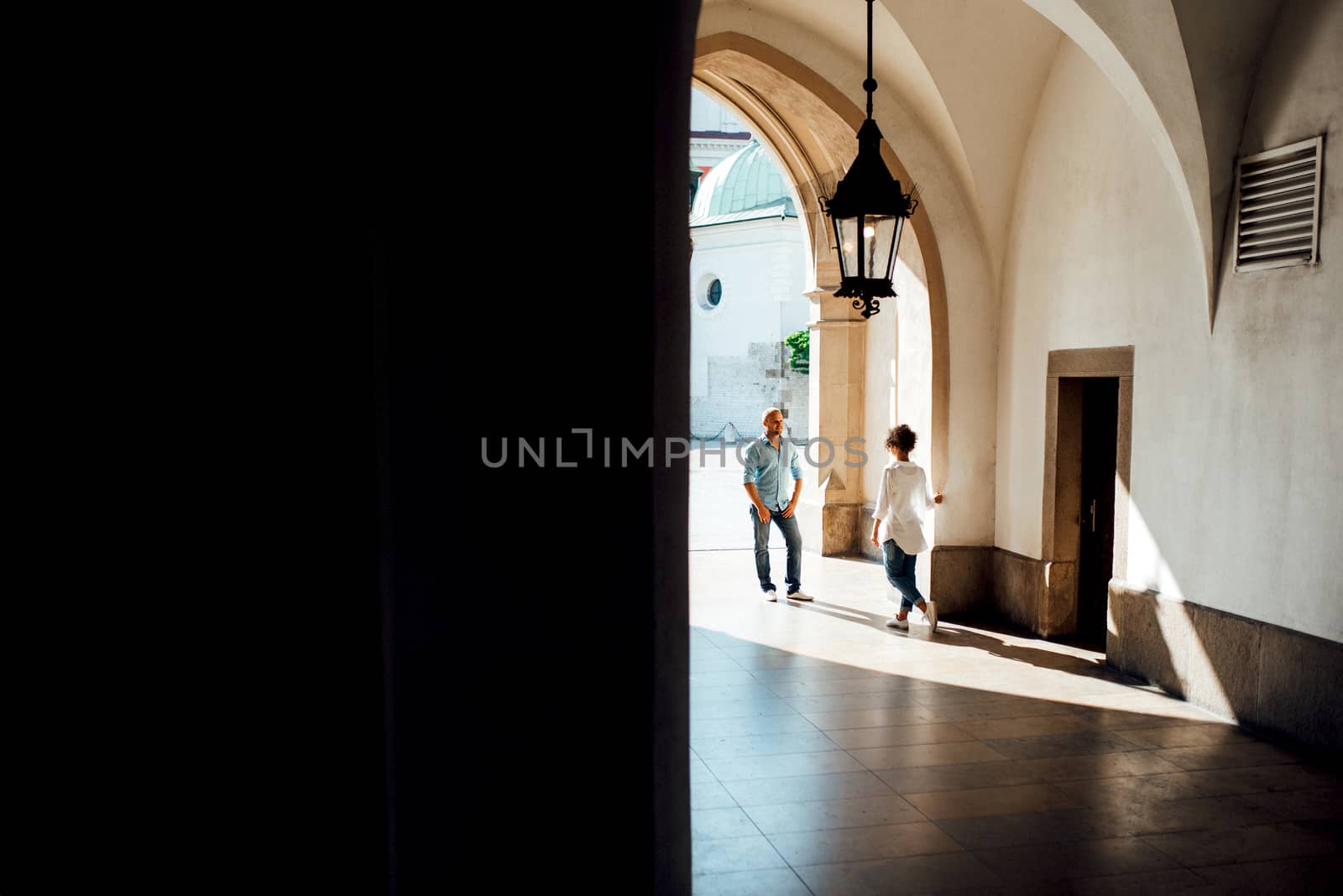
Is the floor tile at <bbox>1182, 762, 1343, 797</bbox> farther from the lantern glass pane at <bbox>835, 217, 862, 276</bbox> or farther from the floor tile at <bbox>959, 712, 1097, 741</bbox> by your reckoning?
the lantern glass pane at <bbox>835, 217, 862, 276</bbox>

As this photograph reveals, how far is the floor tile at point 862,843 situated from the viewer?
4.37 m

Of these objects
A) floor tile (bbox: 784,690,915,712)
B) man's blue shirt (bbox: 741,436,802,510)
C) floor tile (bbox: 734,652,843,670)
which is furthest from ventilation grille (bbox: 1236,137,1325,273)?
man's blue shirt (bbox: 741,436,802,510)

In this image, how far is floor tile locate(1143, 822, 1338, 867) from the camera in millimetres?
4410

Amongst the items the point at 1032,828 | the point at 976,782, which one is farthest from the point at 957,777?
the point at 1032,828

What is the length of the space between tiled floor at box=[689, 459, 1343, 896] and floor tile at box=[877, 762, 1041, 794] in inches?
0.5

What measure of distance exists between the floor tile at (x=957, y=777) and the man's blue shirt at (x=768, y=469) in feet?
14.3

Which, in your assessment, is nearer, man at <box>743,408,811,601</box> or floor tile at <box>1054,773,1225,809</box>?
floor tile at <box>1054,773,1225,809</box>

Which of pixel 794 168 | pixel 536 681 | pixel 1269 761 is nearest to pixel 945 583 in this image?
pixel 1269 761

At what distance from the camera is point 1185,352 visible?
267 inches

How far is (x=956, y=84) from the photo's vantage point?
8.46 metres

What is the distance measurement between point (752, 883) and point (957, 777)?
163 centimetres

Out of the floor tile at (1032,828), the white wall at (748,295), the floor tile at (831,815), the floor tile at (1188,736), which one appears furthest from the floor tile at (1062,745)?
the white wall at (748,295)

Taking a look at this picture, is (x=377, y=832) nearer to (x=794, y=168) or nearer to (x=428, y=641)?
(x=428, y=641)

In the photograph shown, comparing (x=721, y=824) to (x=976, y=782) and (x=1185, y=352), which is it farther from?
(x=1185, y=352)
